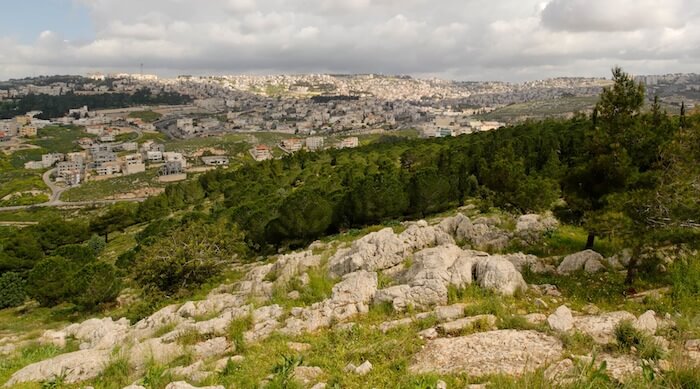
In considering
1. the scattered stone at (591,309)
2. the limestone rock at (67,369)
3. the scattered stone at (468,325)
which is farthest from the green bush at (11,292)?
the scattered stone at (591,309)

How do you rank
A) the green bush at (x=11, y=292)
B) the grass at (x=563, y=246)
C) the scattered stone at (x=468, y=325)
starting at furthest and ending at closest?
the green bush at (x=11, y=292), the grass at (x=563, y=246), the scattered stone at (x=468, y=325)

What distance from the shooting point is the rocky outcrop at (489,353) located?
7117mm

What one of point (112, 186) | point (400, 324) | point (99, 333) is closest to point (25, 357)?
point (99, 333)

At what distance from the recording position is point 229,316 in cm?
1133

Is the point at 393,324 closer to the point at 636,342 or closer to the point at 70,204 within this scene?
the point at 636,342

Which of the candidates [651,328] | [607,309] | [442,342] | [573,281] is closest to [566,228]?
[573,281]

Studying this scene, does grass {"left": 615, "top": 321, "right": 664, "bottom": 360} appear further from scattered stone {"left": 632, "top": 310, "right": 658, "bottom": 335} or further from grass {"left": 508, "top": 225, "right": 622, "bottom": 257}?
grass {"left": 508, "top": 225, "right": 622, "bottom": 257}

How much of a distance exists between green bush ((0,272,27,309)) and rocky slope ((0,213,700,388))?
1022 inches

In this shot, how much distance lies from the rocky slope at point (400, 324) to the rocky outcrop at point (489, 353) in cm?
2

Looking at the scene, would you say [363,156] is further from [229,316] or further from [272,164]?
[229,316]

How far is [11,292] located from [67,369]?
3320cm

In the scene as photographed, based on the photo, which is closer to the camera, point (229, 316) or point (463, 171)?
point (229, 316)

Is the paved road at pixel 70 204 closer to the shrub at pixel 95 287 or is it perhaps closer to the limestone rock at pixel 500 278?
the shrub at pixel 95 287

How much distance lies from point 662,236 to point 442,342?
610 cm
